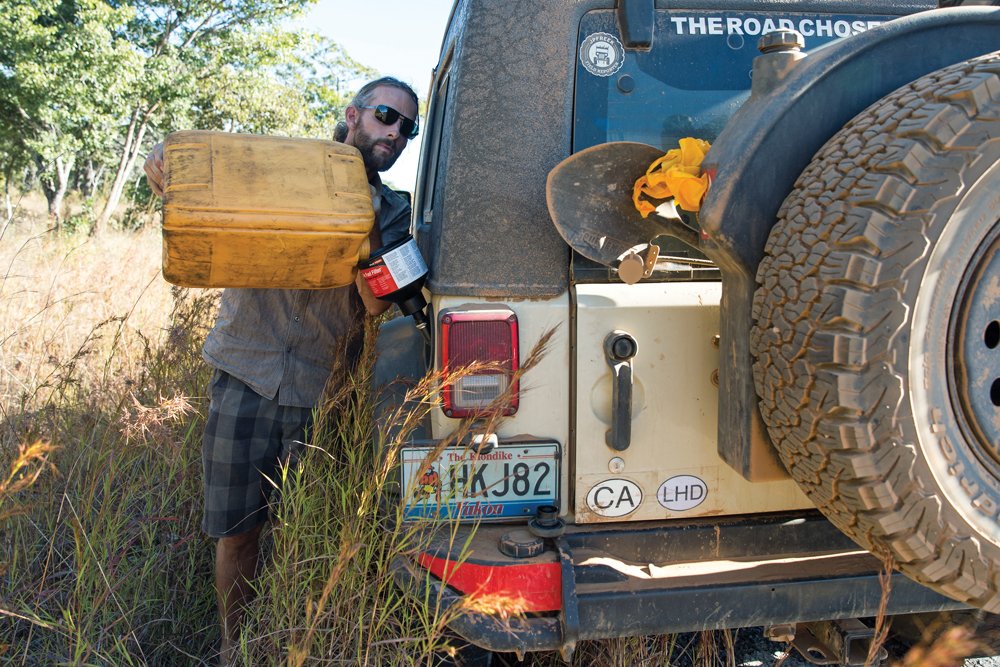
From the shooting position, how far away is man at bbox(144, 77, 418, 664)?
8.25 feet

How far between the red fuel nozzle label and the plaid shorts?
0.69 m

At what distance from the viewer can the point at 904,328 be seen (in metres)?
1.46

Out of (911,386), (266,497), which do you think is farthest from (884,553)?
(266,497)

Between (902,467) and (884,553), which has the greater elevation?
(902,467)

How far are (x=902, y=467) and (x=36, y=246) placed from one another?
5.74 meters

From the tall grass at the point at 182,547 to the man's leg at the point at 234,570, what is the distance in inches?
3.3

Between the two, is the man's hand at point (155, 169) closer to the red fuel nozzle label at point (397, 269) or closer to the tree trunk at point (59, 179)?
the red fuel nozzle label at point (397, 269)

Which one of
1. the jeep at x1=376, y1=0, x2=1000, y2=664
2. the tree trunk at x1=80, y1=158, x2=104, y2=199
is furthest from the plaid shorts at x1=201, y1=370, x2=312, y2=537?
the tree trunk at x1=80, y1=158, x2=104, y2=199

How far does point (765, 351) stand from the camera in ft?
5.49

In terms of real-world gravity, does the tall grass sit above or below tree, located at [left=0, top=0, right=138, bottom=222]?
below

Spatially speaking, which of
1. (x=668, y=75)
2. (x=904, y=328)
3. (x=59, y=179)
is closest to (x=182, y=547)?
(x=668, y=75)

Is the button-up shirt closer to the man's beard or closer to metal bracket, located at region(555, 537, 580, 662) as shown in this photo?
the man's beard

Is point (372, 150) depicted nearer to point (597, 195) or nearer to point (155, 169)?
point (155, 169)

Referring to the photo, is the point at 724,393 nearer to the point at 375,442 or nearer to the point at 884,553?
the point at 884,553
